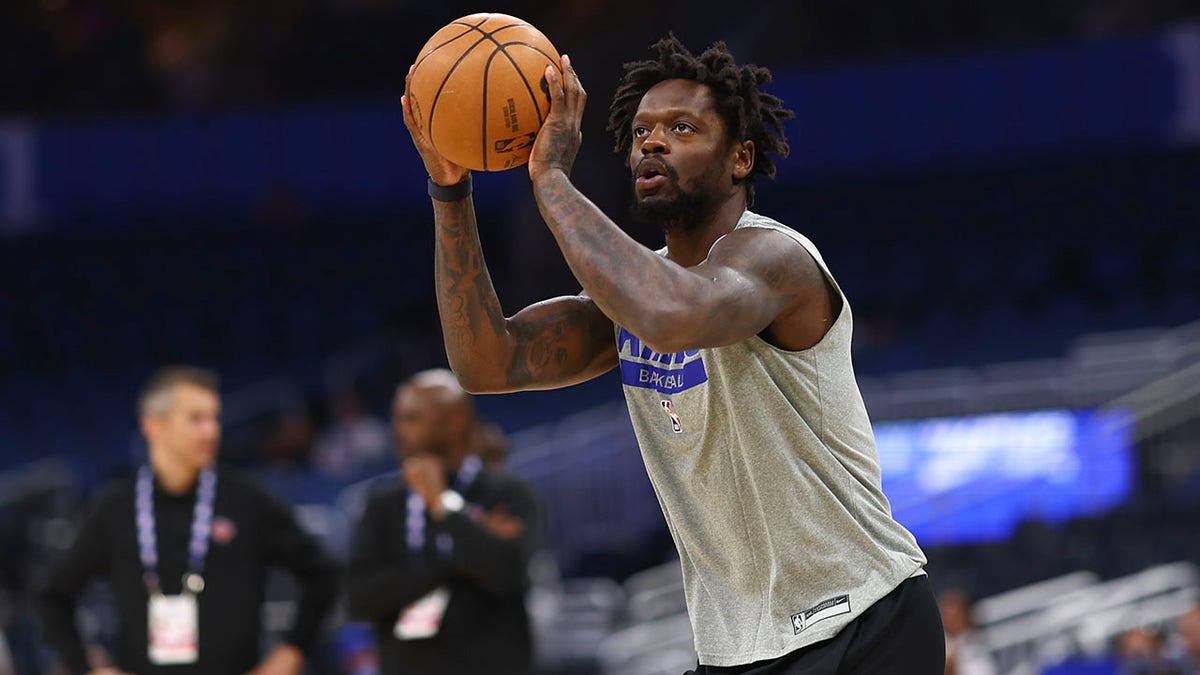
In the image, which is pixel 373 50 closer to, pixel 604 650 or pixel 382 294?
pixel 382 294

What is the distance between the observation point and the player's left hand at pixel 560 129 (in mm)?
3111

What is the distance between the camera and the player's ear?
10.9ft

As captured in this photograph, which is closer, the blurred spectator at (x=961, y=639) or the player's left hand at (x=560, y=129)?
the player's left hand at (x=560, y=129)

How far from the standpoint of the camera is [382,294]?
19328 mm

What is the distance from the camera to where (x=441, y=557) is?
18.4 ft

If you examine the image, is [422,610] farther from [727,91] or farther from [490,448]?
[727,91]

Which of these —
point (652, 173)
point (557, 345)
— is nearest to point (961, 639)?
point (557, 345)

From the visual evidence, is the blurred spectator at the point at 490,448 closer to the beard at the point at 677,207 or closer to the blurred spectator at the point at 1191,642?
the beard at the point at 677,207

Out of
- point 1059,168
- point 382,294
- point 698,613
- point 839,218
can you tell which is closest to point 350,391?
point 382,294

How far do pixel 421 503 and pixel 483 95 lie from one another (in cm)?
284

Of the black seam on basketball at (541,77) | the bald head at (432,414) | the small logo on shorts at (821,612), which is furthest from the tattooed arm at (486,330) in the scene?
the bald head at (432,414)

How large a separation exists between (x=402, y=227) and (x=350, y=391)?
4.21 metres

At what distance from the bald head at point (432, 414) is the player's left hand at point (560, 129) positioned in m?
2.63

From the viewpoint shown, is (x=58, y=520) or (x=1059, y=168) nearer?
(x=58, y=520)
